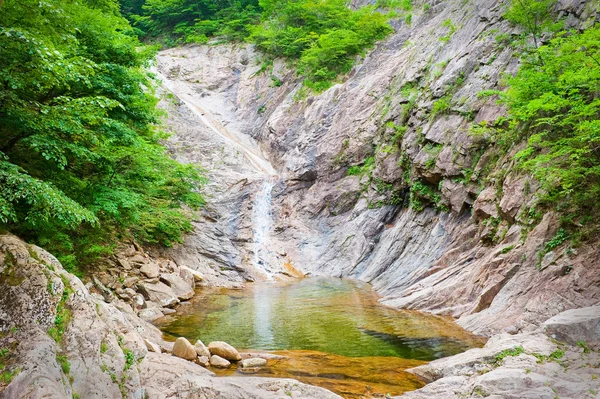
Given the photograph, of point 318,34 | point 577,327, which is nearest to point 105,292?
point 577,327

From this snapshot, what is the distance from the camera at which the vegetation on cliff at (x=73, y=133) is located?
21.5 feet

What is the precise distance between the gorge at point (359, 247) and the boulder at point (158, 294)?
7cm

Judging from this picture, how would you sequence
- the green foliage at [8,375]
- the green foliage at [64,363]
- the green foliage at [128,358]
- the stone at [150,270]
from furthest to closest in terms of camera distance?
1. the stone at [150,270]
2. the green foliage at [128,358]
3. the green foliage at [64,363]
4. the green foliage at [8,375]

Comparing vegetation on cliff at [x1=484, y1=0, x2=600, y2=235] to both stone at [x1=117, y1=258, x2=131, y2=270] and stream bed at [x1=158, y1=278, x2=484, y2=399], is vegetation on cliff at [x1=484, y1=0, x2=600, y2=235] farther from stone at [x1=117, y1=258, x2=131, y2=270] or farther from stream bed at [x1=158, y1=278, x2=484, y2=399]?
stone at [x1=117, y1=258, x2=131, y2=270]

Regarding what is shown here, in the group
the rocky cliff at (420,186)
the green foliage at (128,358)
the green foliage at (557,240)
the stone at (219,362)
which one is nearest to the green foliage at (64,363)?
the green foliage at (128,358)

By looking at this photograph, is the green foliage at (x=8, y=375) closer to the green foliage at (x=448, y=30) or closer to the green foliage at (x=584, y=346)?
the green foliage at (x=584, y=346)

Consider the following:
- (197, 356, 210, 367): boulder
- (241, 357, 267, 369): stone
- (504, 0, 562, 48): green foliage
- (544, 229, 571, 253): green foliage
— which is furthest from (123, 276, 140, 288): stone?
(504, 0, 562, 48): green foliage

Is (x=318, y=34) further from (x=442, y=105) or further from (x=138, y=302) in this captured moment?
(x=138, y=302)

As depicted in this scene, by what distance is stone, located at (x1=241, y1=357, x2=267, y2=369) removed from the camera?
313 inches

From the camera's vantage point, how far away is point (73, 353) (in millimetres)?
5277

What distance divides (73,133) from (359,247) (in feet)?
53.1

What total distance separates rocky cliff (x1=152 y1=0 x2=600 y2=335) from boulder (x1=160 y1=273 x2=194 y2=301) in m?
4.00

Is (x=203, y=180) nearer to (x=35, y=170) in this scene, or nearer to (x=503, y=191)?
(x=35, y=170)

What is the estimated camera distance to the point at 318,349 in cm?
931
